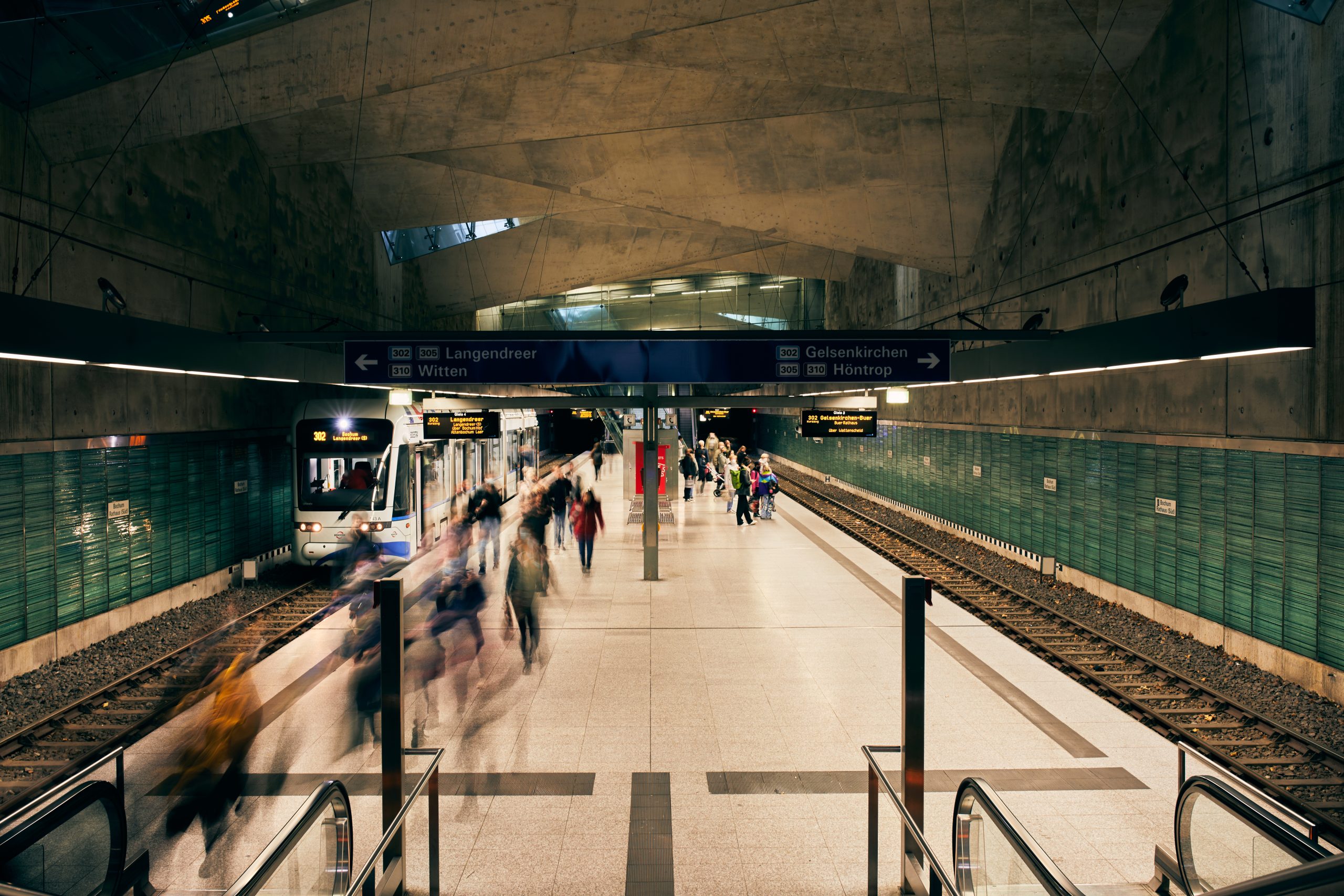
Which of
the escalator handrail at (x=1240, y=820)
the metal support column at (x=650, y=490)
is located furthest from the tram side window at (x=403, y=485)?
the escalator handrail at (x=1240, y=820)

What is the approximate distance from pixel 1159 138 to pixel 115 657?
45.8 ft

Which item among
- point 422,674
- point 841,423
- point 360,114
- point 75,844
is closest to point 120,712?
→ point 422,674

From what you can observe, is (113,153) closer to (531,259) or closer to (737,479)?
(737,479)

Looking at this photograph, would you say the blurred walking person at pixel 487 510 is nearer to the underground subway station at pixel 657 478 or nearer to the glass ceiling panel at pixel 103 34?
the underground subway station at pixel 657 478

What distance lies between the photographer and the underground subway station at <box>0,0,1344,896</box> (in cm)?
490

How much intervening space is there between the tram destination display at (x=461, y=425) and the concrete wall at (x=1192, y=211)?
10.4m

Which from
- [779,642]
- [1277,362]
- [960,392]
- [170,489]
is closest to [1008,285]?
[960,392]

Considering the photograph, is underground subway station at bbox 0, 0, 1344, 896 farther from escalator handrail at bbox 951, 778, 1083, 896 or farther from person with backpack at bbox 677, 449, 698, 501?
person with backpack at bbox 677, 449, 698, 501

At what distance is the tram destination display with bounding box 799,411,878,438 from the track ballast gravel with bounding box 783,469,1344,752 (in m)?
3.04

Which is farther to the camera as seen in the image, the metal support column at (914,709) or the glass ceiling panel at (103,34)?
the glass ceiling panel at (103,34)

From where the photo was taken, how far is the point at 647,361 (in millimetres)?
8781

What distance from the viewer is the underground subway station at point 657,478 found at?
16.1ft

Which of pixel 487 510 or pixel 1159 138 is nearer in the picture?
pixel 1159 138

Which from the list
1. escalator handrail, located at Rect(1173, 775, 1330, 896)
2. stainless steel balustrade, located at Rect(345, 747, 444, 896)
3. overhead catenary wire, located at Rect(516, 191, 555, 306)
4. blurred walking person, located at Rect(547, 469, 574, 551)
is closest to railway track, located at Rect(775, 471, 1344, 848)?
escalator handrail, located at Rect(1173, 775, 1330, 896)
